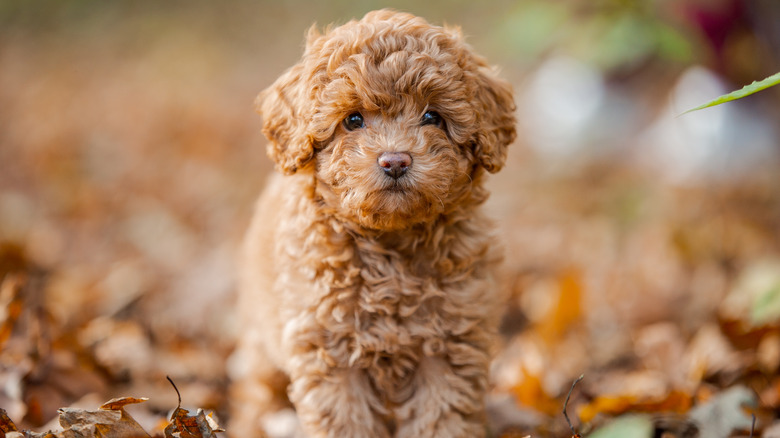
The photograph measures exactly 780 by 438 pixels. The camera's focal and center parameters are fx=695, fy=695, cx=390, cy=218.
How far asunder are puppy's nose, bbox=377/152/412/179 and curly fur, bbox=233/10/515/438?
0.08ft

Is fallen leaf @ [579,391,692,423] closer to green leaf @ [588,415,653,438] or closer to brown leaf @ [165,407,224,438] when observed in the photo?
green leaf @ [588,415,653,438]

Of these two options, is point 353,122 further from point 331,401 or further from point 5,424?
point 5,424

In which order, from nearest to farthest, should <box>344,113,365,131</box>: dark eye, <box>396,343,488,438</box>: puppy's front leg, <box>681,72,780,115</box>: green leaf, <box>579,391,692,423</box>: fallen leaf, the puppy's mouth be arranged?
<box>681,72,780,115</box>: green leaf → the puppy's mouth → <box>344,113,365,131</box>: dark eye → <box>396,343,488,438</box>: puppy's front leg → <box>579,391,692,423</box>: fallen leaf

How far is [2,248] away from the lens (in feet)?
17.0

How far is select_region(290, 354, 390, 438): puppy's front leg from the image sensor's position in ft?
9.96

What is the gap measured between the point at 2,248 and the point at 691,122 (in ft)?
19.4

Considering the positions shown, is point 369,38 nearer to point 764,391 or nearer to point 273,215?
point 273,215

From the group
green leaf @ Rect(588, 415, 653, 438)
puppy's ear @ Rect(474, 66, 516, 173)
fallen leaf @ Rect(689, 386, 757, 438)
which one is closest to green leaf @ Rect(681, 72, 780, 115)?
puppy's ear @ Rect(474, 66, 516, 173)

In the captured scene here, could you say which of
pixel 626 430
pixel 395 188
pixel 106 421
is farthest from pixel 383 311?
pixel 106 421

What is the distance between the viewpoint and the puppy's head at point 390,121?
282cm

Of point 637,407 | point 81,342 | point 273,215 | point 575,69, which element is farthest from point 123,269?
point 575,69

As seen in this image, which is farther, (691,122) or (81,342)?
(691,122)

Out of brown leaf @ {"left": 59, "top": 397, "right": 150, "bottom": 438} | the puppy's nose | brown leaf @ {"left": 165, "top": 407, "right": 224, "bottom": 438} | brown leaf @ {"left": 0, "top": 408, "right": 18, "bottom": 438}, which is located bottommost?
brown leaf @ {"left": 165, "top": 407, "right": 224, "bottom": 438}

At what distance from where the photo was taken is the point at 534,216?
6.41 m
